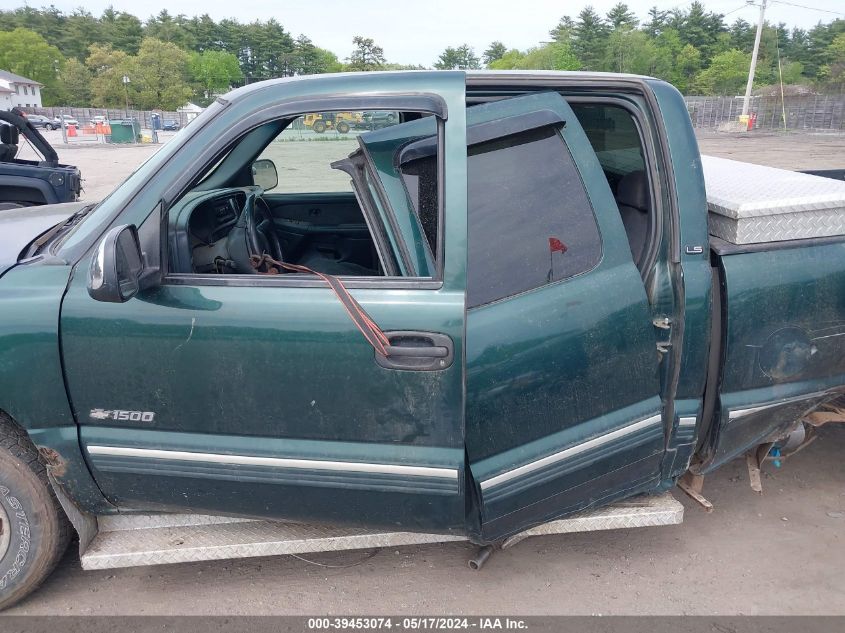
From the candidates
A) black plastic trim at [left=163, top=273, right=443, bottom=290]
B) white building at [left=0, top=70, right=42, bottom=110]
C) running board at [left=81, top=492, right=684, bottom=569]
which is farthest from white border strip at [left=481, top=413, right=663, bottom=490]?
white building at [left=0, top=70, right=42, bottom=110]

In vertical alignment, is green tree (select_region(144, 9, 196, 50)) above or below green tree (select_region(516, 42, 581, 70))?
above

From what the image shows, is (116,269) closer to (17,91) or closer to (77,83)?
(17,91)

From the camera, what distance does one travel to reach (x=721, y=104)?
52594 mm

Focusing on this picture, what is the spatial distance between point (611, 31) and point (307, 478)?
8147 centimetres

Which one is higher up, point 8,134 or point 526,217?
point 8,134

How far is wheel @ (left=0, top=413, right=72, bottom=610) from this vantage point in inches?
103

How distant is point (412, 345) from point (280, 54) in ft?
349

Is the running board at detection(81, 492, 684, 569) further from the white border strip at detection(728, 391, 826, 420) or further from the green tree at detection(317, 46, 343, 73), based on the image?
the green tree at detection(317, 46, 343, 73)

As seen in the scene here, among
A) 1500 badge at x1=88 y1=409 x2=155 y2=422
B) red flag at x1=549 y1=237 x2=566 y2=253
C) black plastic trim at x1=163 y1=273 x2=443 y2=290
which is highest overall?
red flag at x1=549 y1=237 x2=566 y2=253

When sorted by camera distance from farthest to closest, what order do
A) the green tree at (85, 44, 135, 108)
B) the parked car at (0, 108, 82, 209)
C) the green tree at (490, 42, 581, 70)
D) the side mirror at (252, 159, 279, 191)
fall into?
1. the green tree at (85, 44, 135, 108)
2. the green tree at (490, 42, 581, 70)
3. the parked car at (0, 108, 82, 209)
4. the side mirror at (252, 159, 279, 191)

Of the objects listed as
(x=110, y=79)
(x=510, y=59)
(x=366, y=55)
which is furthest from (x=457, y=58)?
(x=366, y=55)

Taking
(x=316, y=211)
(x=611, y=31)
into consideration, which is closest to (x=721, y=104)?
(x=611, y=31)

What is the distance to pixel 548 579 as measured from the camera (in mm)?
2951

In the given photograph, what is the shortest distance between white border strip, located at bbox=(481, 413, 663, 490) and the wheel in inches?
66.7
